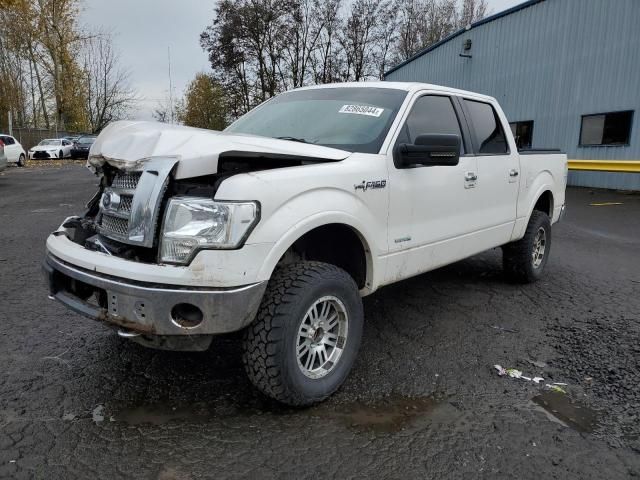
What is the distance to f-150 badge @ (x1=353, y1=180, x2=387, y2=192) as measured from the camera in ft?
10.0

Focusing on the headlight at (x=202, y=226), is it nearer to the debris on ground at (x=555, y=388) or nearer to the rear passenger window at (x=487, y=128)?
the debris on ground at (x=555, y=388)

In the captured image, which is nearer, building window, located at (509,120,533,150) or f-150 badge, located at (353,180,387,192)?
f-150 badge, located at (353,180,387,192)

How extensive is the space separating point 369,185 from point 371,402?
129 cm

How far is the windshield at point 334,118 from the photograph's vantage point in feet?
11.4

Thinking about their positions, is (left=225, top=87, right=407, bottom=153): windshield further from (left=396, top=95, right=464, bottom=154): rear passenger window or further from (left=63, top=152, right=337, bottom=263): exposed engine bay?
(left=63, top=152, right=337, bottom=263): exposed engine bay

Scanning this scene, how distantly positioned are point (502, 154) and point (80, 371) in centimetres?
387

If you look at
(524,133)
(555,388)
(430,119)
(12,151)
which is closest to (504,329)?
(555,388)

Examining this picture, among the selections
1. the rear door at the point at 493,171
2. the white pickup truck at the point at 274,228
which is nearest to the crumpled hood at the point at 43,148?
the white pickup truck at the point at 274,228

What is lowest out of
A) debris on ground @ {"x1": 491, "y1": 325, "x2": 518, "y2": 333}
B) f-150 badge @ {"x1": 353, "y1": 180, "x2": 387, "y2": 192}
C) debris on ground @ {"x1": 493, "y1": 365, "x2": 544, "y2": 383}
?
debris on ground @ {"x1": 491, "y1": 325, "x2": 518, "y2": 333}

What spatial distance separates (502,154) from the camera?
469cm

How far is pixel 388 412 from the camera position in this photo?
2840mm

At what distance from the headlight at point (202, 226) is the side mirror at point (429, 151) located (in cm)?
128

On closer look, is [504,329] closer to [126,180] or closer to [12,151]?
[126,180]

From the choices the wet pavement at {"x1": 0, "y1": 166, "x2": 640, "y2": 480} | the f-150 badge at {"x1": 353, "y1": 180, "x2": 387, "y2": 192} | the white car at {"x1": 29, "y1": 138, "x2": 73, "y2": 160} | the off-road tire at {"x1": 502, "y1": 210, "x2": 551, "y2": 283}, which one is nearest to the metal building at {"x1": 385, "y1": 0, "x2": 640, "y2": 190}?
the off-road tire at {"x1": 502, "y1": 210, "x2": 551, "y2": 283}
